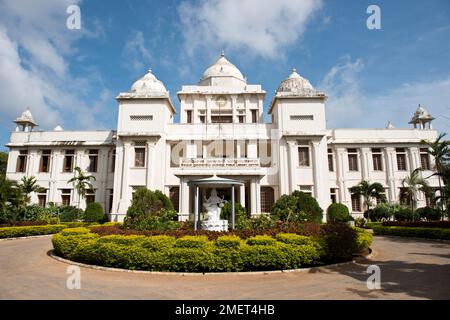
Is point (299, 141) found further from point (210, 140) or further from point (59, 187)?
point (59, 187)

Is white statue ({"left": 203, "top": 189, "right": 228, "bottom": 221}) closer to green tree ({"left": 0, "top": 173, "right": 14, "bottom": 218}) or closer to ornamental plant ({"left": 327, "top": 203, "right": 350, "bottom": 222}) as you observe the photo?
ornamental plant ({"left": 327, "top": 203, "right": 350, "bottom": 222})

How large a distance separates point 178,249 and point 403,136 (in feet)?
89.9

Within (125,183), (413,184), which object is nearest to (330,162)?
(413,184)

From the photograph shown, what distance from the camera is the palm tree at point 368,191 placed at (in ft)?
80.2

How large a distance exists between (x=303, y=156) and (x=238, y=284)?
18.6m

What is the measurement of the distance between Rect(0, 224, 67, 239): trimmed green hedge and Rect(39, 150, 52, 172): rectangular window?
10.6 metres

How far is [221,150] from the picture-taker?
83.7 ft

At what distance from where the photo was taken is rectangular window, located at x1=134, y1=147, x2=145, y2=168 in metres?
24.3

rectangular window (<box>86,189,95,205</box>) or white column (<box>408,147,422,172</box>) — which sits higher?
white column (<box>408,147,422,172</box>)

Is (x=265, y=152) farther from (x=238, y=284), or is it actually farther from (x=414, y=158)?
(x=238, y=284)

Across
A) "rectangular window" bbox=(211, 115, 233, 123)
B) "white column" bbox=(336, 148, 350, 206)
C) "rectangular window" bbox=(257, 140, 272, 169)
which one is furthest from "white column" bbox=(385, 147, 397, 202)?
"rectangular window" bbox=(211, 115, 233, 123)

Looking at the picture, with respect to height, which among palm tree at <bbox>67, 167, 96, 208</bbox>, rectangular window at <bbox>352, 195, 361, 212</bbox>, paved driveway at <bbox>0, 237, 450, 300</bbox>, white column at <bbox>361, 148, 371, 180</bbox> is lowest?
paved driveway at <bbox>0, 237, 450, 300</bbox>
